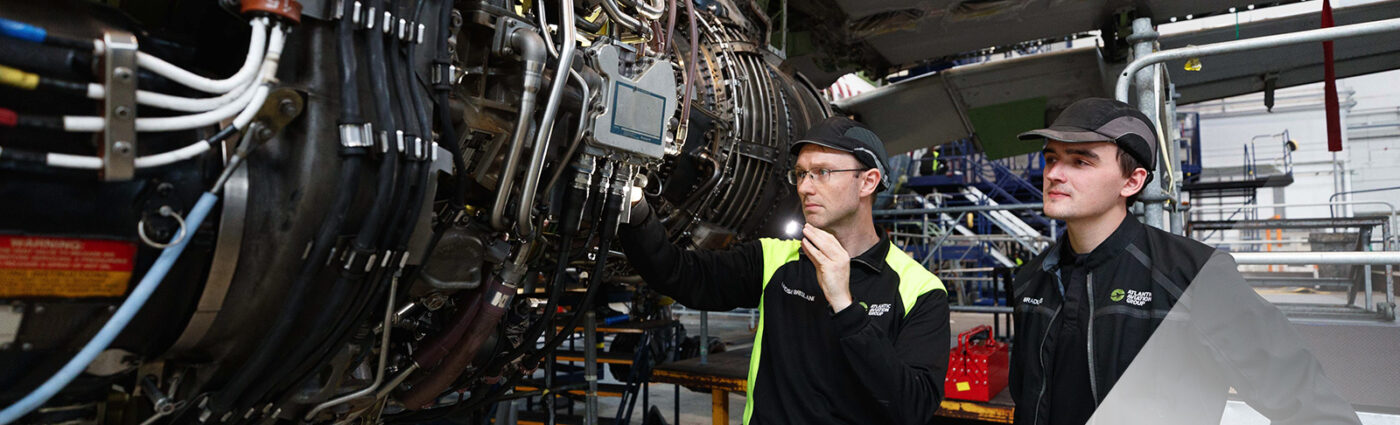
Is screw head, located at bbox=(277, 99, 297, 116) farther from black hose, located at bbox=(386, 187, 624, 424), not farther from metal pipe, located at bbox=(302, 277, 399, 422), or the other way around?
black hose, located at bbox=(386, 187, 624, 424)

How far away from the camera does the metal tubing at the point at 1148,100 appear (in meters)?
2.18

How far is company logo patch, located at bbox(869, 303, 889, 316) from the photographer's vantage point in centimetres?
196

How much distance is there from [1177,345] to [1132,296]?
0.12 meters

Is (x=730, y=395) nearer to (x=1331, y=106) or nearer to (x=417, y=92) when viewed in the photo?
(x=1331, y=106)

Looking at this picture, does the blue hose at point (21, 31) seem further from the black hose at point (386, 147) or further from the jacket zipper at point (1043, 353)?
the jacket zipper at point (1043, 353)

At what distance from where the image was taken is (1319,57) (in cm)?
495

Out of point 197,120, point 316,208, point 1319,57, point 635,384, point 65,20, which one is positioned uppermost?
point 1319,57

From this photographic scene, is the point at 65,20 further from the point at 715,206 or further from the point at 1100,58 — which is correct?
the point at 1100,58

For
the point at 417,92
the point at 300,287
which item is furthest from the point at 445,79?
the point at 300,287

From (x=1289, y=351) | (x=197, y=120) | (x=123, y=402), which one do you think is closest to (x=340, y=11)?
(x=197, y=120)

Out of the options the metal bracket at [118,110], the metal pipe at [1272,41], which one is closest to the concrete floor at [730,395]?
the metal pipe at [1272,41]

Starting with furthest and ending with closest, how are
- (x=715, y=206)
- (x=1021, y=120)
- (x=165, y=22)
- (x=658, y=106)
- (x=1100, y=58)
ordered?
(x=1021, y=120), (x=1100, y=58), (x=715, y=206), (x=658, y=106), (x=165, y=22)

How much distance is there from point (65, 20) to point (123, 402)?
687 millimetres

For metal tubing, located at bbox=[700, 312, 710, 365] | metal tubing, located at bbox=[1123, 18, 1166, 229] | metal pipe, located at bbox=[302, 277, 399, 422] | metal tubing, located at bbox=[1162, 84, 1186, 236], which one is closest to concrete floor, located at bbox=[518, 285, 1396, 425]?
metal tubing, located at bbox=[700, 312, 710, 365]
